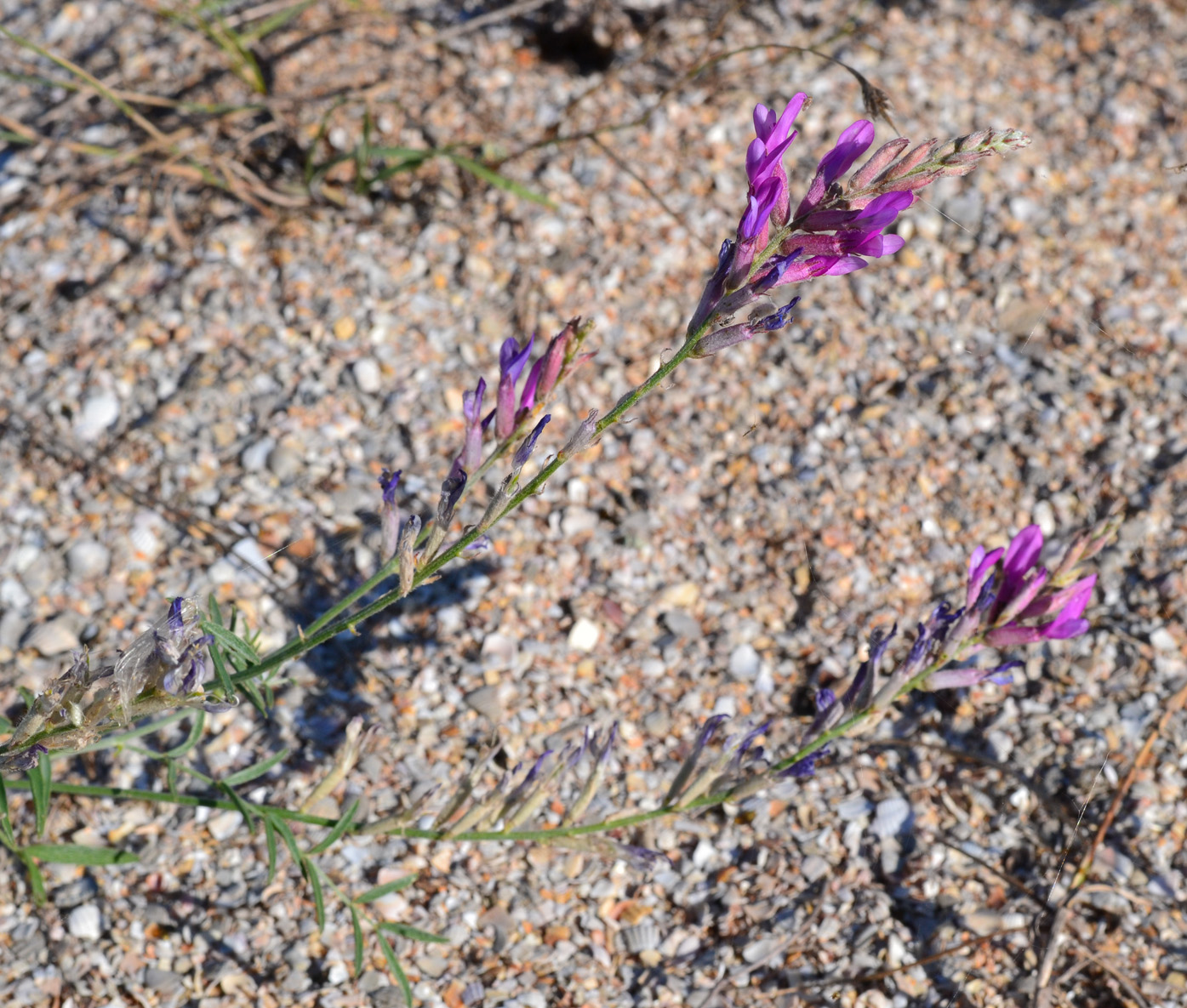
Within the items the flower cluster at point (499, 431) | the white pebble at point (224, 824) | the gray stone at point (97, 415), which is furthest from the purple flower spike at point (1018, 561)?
the gray stone at point (97, 415)

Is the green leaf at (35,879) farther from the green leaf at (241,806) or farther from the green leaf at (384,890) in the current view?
the green leaf at (384,890)

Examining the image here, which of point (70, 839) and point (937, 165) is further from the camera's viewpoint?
point (70, 839)

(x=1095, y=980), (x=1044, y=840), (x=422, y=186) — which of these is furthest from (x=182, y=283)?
(x=1095, y=980)

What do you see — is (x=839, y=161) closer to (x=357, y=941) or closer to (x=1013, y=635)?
(x=1013, y=635)

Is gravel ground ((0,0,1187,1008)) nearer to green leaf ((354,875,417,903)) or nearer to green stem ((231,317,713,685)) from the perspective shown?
green leaf ((354,875,417,903))

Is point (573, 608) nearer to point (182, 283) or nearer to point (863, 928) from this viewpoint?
point (863, 928)

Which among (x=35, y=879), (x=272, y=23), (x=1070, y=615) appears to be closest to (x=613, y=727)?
(x=1070, y=615)

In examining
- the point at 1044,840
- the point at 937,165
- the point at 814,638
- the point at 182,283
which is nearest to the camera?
the point at 937,165
